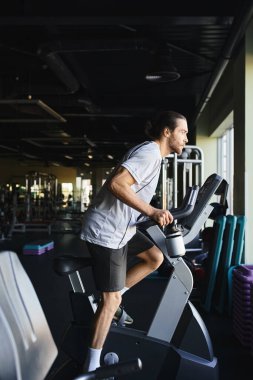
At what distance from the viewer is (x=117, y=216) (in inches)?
79.4

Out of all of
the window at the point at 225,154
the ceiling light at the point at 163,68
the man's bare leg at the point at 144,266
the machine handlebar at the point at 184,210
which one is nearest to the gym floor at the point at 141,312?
the man's bare leg at the point at 144,266

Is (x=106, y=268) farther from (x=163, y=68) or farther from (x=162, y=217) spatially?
(x=163, y=68)

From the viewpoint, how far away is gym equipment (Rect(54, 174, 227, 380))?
196cm

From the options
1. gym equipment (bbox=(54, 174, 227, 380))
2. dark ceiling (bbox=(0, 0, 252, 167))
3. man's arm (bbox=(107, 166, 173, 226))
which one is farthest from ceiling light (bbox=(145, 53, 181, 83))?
man's arm (bbox=(107, 166, 173, 226))

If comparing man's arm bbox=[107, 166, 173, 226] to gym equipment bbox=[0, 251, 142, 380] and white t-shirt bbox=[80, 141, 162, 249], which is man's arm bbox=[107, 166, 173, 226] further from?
gym equipment bbox=[0, 251, 142, 380]

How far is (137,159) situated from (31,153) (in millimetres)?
13821

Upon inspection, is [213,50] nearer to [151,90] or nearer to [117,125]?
[151,90]

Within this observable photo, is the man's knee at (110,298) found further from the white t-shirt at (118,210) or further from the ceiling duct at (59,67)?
the ceiling duct at (59,67)

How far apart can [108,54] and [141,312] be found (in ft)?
10.0

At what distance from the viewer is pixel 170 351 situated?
199cm

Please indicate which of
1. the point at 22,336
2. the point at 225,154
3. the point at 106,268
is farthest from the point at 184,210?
the point at 225,154

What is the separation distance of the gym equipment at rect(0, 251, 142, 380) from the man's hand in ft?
2.26

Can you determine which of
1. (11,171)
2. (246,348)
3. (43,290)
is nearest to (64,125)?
(43,290)

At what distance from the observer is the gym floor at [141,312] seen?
8.31 feet
